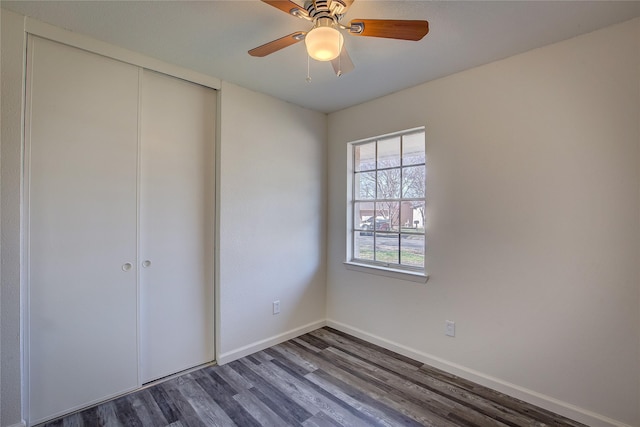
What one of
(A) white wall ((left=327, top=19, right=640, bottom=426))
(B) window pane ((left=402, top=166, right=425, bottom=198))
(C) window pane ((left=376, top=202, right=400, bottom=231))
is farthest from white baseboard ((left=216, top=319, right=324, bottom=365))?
(B) window pane ((left=402, top=166, right=425, bottom=198))

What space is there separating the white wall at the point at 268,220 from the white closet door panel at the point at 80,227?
2.34 ft

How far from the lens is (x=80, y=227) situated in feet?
6.55

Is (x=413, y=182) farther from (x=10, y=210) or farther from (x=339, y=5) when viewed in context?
(x=10, y=210)

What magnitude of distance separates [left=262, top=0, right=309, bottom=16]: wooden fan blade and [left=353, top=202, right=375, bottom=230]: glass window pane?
2049mm

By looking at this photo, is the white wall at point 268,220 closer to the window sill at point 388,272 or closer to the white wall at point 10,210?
the window sill at point 388,272

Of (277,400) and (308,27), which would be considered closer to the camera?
(308,27)

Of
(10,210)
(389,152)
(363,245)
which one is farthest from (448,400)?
(10,210)

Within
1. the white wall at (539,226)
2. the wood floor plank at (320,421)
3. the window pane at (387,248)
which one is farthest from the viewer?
the window pane at (387,248)

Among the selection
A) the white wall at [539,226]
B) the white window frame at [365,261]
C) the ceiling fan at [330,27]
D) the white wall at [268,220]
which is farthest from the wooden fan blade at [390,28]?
the white wall at [268,220]

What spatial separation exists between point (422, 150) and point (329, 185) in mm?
1127

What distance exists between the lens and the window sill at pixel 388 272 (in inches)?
104

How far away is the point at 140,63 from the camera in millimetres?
2176

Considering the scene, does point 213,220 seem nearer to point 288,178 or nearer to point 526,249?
point 288,178

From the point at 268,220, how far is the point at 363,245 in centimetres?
105
